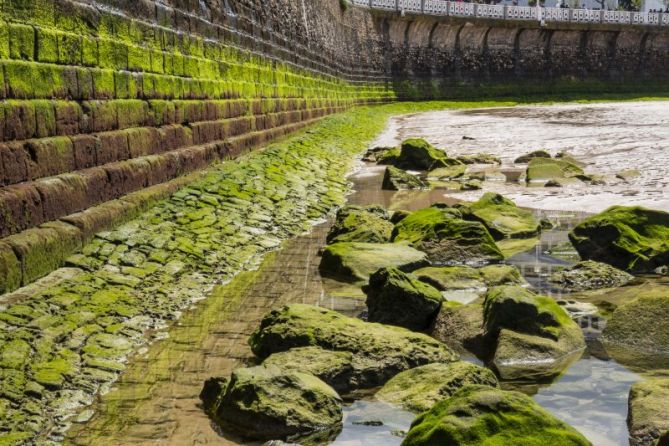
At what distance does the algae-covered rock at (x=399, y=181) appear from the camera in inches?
477

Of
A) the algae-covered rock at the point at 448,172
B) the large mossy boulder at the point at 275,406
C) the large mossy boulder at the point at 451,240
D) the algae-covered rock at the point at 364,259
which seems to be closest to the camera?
the large mossy boulder at the point at 275,406

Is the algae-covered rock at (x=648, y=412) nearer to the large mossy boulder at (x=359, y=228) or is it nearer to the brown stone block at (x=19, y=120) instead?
the brown stone block at (x=19, y=120)

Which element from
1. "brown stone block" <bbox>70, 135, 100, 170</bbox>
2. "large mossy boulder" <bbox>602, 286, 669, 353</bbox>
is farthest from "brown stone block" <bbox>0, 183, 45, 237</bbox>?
"large mossy boulder" <bbox>602, 286, 669, 353</bbox>

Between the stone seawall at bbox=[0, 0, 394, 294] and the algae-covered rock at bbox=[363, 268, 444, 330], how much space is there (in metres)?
2.18

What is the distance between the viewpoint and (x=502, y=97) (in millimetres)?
41844

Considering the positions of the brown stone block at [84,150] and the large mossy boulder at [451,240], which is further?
the large mossy boulder at [451,240]

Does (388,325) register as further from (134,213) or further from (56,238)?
(134,213)

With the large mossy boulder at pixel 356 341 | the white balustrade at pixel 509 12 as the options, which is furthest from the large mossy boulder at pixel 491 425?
the white balustrade at pixel 509 12

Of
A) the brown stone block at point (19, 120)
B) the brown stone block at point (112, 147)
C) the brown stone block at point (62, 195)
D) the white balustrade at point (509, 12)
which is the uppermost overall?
the white balustrade at point (509, 12)

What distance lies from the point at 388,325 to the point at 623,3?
228 ft

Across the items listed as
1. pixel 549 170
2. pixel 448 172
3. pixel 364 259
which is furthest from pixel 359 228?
pixel 448 172

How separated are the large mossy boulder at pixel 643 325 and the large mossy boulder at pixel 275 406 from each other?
186cm

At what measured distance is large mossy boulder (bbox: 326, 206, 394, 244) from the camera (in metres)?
7.73

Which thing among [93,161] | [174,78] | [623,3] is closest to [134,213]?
[93,161]
